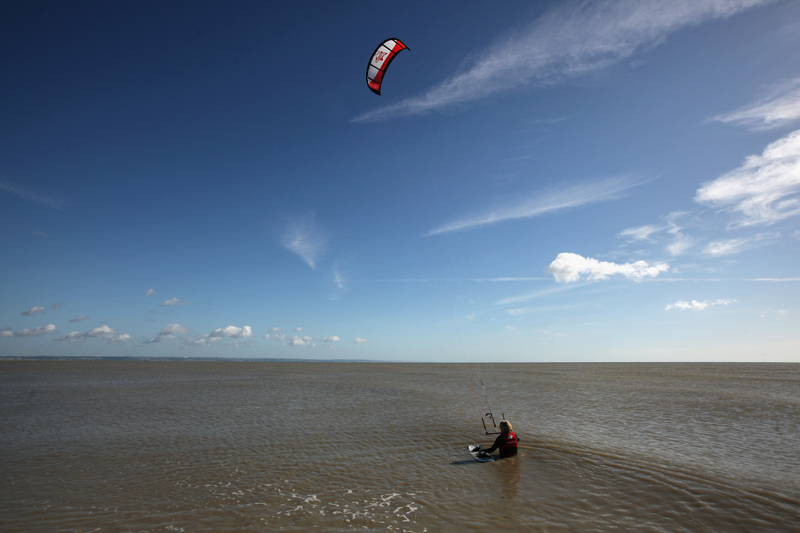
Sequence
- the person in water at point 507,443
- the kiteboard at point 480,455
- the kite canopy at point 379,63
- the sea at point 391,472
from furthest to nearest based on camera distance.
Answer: the kite canopy at point 379,63, the kiteboard at point 480,455, the person in water at point 507,443, the sea at point 391,472

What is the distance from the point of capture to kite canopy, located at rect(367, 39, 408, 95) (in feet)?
48.6

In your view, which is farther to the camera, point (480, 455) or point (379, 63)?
point (379, 63)

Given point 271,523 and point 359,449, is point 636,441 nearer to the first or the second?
point 359,449

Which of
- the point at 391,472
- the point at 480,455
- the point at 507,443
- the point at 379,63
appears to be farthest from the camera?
the point at 379,63

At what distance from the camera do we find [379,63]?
50.3ft

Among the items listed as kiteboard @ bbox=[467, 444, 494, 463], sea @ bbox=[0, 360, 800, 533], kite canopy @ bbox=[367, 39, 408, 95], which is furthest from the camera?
kite canopy @ bbox=[367, 39, 408, 95]

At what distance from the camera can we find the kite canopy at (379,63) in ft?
48.6

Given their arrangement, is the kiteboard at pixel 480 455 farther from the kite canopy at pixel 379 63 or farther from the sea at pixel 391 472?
the kite canopy at pixel 379 63

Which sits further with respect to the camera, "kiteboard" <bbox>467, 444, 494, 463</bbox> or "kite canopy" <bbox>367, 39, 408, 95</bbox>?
"kite canopy" <bbox>367, 39, 408, 95</bbox>

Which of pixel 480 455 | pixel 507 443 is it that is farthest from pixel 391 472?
pixel 507 443

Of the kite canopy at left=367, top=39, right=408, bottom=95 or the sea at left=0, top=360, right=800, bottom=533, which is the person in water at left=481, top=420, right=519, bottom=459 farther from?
the kite canopy at left=367, top=39, right=408, bottom=95

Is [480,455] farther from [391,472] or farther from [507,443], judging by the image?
[391,472]

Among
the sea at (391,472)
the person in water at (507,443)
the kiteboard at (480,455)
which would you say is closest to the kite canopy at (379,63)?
the person in water at (507,443)

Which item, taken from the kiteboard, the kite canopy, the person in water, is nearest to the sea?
the kiteboard
